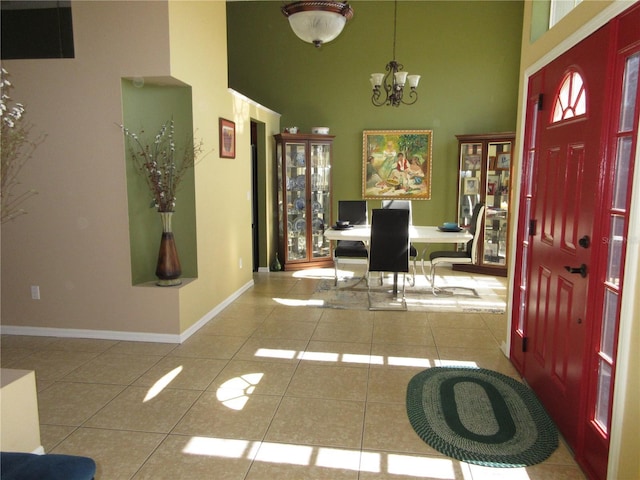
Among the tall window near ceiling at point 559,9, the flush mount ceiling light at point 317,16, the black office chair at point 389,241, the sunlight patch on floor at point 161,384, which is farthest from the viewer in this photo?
the black office chair at point 389,241

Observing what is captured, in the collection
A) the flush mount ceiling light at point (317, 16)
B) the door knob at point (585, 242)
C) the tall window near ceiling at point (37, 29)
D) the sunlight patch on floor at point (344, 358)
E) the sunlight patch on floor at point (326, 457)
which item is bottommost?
the sunlight patch on floor at point (326, 457)

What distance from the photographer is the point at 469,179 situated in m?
6.61

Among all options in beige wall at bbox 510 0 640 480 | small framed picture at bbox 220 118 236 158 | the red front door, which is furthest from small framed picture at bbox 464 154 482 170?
beige wall at bbox 510 0 640 480

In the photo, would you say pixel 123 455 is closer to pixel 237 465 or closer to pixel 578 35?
pixel 237 465

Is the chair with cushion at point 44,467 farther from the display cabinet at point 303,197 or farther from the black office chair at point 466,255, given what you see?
the display cabinet at point 303,197

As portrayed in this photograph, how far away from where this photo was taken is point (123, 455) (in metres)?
2.32

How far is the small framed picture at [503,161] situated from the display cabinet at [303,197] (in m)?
2.35

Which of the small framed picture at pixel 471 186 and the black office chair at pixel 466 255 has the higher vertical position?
the small framed picture at pixel 471 186

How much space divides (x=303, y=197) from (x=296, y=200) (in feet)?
0.37

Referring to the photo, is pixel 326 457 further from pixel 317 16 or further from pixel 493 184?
pixel 493 184

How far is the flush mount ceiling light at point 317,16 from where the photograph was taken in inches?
96.7

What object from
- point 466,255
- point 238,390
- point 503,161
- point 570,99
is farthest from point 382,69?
point 238,390

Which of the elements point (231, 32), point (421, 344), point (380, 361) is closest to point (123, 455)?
point (380, 361)

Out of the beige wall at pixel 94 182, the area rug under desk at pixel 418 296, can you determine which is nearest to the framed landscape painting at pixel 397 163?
the area rug under desk at pixel 418 296
